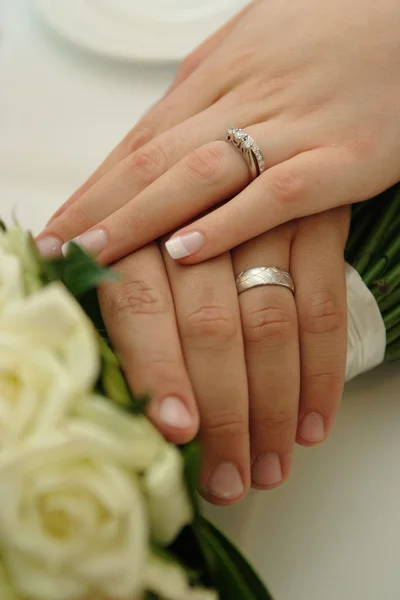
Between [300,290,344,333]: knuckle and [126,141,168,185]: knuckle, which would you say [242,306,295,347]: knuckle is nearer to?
[300,290,344,333]: knuckle

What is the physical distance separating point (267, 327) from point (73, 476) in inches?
8.5

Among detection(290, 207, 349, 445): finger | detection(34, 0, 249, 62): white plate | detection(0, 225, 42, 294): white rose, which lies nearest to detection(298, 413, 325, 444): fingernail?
detection(290, 207, 349, 445): finger

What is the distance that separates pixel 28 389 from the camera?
0.74ft

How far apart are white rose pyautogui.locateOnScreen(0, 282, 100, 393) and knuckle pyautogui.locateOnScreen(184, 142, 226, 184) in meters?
0.24

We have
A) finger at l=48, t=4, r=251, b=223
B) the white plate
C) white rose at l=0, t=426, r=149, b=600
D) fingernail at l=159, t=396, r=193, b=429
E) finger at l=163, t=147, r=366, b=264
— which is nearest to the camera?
white rose at l=0, t=426, r=149, b=600

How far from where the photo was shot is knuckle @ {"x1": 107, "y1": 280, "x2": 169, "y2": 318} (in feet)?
1.28

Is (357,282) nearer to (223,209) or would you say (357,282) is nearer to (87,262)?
(223,209)

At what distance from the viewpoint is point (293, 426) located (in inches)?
16.5

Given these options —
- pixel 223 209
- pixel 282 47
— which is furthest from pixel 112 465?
pixel 282 47

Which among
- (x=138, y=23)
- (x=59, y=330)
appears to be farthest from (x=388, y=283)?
(x=138, y=23)

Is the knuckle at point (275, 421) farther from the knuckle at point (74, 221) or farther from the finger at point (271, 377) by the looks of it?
the knuckle at point (74, 221)

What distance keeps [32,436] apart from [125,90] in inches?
25.7

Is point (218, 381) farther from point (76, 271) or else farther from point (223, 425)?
point (76, 271)

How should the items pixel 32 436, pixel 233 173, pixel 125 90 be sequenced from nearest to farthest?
1. pixel 32 436
2. pixel 233 173
3. pixel 125 90
